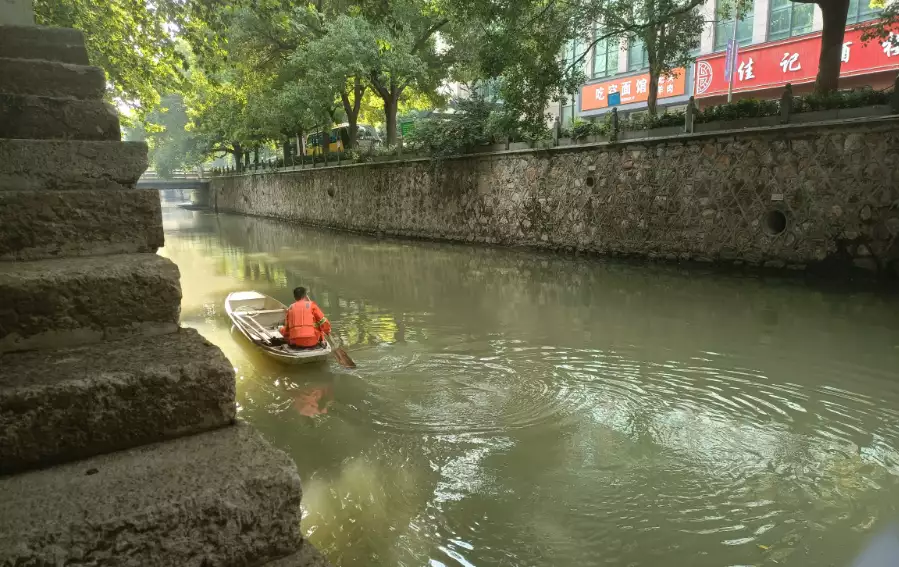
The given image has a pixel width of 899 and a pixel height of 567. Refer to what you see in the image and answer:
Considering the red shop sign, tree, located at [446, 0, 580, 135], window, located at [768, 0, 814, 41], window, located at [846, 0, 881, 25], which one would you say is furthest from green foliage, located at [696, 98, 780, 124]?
window, located at [768, 0, 814, 41]

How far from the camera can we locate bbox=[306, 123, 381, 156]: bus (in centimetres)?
2900

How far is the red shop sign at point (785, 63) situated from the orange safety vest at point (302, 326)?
18.1 metres

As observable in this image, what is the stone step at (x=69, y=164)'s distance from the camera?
220 cm

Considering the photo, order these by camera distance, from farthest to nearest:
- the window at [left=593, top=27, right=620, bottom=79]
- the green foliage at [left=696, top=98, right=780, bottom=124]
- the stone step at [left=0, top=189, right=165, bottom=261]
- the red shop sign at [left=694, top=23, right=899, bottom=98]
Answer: the window at [left=593, top=27, right=620, bottom=79] < the red shop sign at [left=694, top=23, right=899, bottom=98] < the green foliage at [left=696, top=98, right=780, bottom=124] < the stone step at [left=0, top=189, right=165, bottom=261]

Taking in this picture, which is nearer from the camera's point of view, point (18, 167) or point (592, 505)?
point (18, 167)

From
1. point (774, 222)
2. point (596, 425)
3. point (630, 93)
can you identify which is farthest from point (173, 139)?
point (596, 425)

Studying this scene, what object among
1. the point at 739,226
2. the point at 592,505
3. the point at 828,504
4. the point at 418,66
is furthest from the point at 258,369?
the point at 418,66

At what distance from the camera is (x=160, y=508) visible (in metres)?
1.36

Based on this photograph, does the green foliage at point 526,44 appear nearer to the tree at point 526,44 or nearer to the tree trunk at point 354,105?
the tree at point 526,44

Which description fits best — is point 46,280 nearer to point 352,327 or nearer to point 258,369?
point 258,369

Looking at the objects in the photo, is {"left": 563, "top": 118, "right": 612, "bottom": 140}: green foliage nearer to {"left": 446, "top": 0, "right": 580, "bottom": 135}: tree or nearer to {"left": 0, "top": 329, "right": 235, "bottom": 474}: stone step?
{"left": 446, "top": 0, "right": 580, "bottom": 135}: tree

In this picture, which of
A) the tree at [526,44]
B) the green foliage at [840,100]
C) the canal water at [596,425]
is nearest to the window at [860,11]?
the green foliage at [840,100]

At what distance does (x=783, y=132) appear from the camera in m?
12.0

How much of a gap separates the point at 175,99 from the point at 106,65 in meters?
40.5
